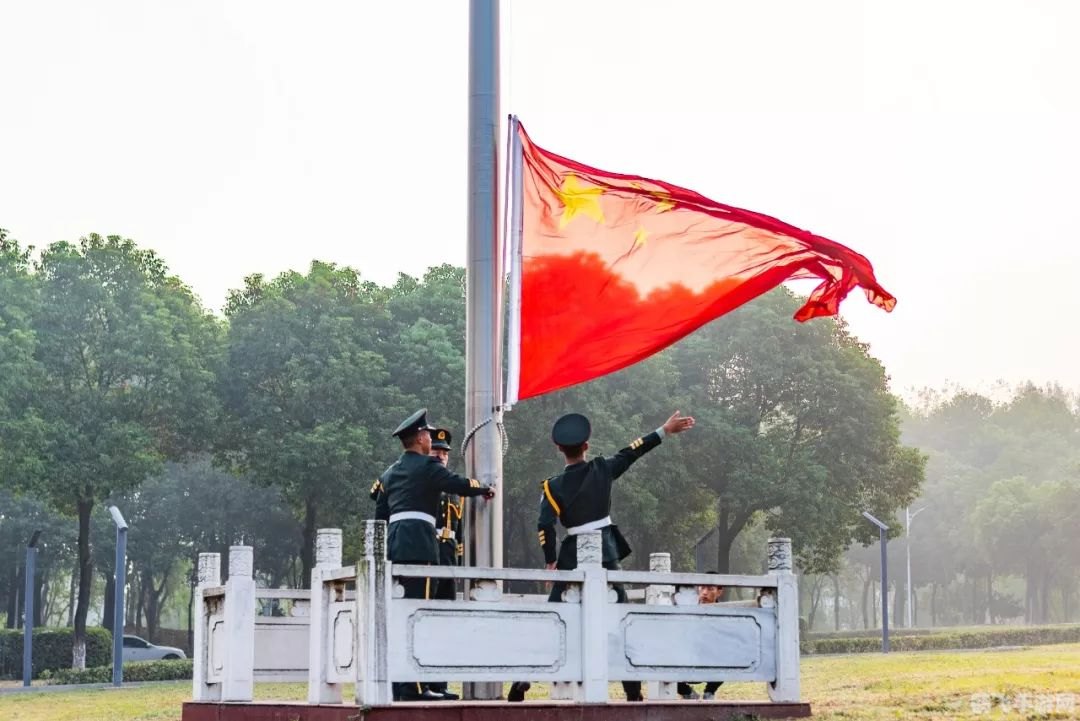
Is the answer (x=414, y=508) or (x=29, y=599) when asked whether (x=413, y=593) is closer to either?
(x=414, y=508)

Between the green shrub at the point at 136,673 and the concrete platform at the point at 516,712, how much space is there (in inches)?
961

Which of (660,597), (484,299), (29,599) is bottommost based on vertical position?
(29,599)

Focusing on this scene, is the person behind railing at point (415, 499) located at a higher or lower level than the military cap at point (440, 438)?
lower

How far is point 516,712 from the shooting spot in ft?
37.7

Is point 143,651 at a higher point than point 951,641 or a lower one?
lower

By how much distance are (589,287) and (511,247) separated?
0.84 m

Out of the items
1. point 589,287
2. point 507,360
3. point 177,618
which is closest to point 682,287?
point 589,287

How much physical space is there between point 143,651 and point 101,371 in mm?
11479

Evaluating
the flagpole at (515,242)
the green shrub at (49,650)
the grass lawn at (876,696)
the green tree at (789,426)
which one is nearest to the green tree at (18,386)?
the green shrub at (49,650)

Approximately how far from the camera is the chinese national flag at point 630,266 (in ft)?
45.2

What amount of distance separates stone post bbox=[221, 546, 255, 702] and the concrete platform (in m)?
0.26

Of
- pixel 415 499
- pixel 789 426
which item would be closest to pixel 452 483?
pixel 415 499

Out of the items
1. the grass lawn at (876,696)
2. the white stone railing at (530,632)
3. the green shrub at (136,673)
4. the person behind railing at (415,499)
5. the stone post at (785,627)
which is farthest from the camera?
the green shrub at (136,673)

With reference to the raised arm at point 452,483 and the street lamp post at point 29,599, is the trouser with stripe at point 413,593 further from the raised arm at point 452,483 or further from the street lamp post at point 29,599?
the street lamp post at point 29,599
